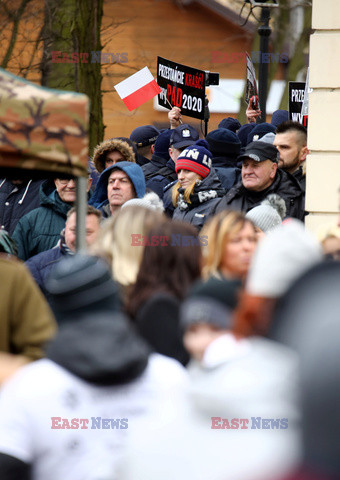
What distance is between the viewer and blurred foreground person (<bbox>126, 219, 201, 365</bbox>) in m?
3.67

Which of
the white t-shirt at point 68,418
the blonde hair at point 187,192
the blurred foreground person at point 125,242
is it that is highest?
the blonde hair at point 187,192

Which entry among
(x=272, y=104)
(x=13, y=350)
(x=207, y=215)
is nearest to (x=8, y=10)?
(x=207, y=215)

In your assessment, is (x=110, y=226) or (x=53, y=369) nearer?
(x=53, y=369)

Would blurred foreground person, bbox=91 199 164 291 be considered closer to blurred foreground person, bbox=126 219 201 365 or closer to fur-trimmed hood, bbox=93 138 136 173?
blurred foreground person, bbox=126 219 201 365

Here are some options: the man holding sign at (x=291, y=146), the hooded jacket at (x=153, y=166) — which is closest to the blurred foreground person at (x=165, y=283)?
the man holding sign at (x=291, y=146)

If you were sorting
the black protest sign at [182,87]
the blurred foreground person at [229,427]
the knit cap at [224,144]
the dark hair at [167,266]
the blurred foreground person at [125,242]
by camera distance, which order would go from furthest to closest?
1. the black protest sign at [182,87]
2. the knit cap at [224,144]
3. the blurred foreground person at [125,242]
4. the dark hair at [167,266]
5. the blurred foreground person at [229,427]

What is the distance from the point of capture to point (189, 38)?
1398 inches

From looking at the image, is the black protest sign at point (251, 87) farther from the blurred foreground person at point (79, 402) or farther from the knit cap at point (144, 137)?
the blurred foreground person at point (79, 402)

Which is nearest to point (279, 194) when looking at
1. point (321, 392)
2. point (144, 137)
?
point (144, 137)

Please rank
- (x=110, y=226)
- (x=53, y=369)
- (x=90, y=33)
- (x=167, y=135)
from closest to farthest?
(x=53, y=369) < (x=110, y=226) < (x=167, y=135) < (x=90, y=33)

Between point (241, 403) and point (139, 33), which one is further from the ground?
point (139, 33)

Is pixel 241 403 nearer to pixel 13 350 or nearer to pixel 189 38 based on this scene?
pixel 13 350

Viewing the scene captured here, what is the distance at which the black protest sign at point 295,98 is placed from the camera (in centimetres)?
1116

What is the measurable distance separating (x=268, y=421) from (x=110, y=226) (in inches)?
98.4
